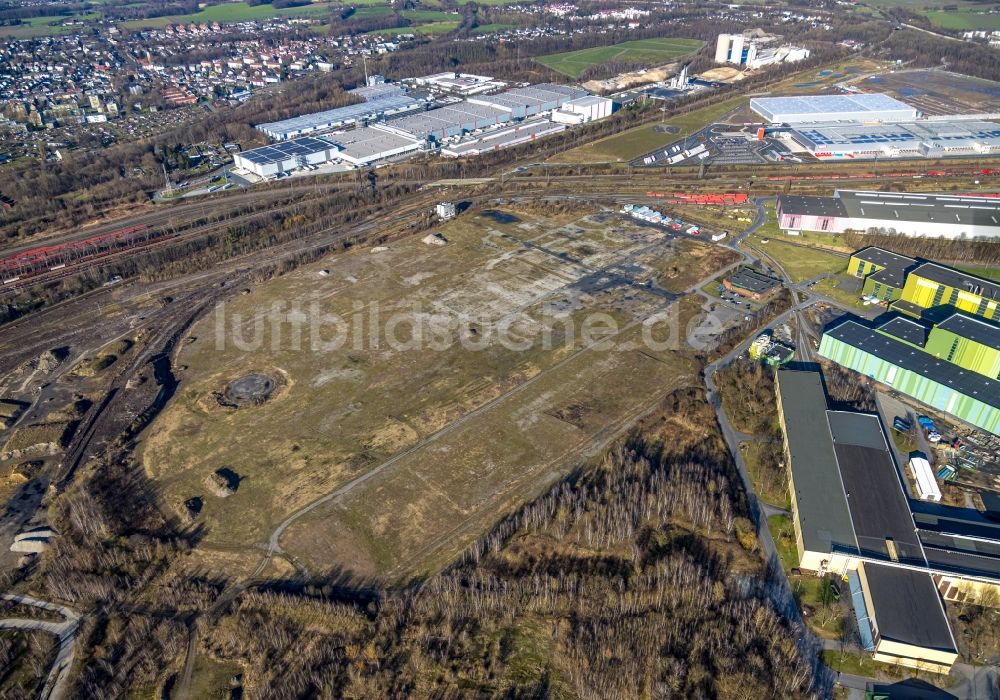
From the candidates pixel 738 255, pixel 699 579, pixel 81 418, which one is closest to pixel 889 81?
pixel 738 255

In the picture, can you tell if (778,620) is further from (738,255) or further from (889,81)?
(889,81)

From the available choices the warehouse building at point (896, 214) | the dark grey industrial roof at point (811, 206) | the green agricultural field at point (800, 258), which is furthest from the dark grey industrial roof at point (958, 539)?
the dark grey industrial roof at point (811, 206)

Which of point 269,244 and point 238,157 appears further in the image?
point 238,157

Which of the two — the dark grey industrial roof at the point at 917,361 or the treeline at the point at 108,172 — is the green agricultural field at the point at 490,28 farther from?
the dark grey industrial roof at the point at 917,361

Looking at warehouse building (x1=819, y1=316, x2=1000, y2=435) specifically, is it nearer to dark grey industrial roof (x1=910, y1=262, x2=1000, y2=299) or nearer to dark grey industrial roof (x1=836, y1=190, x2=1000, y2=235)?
dark grey industrial roof (x1=910, y1=262, x2=1000, y2=299)

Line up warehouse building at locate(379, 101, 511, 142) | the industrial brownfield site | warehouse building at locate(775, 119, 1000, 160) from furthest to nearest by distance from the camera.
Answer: warehouse building at locate(379, 101, 511, 142) < warehouse building at locate(775, 119, 1000, 160) < the industrial brownfield site

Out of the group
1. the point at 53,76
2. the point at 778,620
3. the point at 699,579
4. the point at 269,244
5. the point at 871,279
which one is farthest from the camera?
the point at 53,76

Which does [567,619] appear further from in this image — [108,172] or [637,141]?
[108,172]

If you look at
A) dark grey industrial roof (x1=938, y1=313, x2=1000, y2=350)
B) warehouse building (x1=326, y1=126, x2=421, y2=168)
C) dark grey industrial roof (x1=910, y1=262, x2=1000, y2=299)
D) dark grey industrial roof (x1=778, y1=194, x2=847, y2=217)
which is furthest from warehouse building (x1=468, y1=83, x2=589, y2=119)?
dark grey industrial roof (x1=938, y1=313, x2=1000, y2=350)
